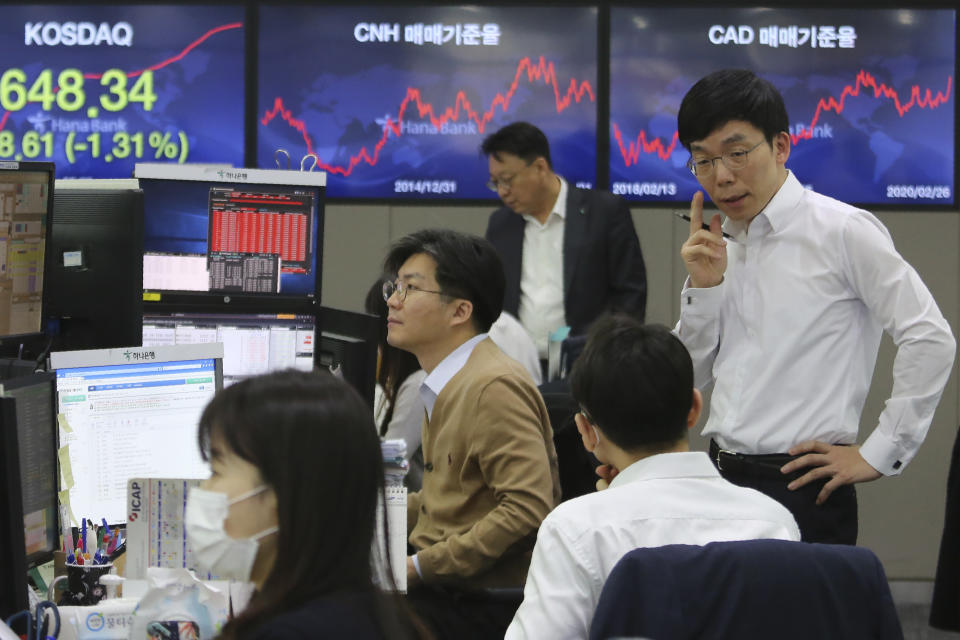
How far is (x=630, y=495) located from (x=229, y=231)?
1.48 metres

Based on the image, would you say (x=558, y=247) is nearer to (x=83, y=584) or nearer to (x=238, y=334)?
(x=238, y=334)

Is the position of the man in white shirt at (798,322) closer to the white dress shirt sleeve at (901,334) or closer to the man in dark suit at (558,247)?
the white dress shirt sleeve at (901,334)

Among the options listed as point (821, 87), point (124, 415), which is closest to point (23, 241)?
point (124, 415)

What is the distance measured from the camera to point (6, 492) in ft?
5.14

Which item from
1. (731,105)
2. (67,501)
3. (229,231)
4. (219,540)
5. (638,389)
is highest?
(731,105)

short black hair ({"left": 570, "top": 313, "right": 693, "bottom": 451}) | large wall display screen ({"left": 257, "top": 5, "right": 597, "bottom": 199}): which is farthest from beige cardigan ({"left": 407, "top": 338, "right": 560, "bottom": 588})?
large wall display screen ({"left": 257, "top": 5, "right": 597, "bottom": 199})

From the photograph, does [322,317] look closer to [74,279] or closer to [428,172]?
[74,279]

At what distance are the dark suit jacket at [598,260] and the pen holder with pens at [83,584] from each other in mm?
2318

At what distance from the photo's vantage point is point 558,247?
4137 millimetres

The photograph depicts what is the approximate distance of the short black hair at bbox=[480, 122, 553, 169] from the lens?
4.04 meters

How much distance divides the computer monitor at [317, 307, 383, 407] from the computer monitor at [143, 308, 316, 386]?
0.38 feet

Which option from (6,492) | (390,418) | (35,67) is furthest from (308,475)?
(35,67)

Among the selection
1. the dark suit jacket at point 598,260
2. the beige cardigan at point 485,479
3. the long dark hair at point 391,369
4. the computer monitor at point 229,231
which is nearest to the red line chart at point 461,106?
the dark suit jacket at point 598,260

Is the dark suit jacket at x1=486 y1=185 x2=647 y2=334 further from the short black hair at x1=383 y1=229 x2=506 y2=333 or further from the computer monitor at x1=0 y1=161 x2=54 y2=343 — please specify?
the computer monitor at x1=0 y1=161 x2=54 y2=343
